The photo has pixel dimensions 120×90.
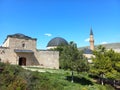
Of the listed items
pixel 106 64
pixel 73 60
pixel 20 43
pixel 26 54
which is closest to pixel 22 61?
Answer: pixel 26 54

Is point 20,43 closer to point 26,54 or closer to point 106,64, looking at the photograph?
point 26,54

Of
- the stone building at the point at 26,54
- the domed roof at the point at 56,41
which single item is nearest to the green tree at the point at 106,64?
the stone building at the point at 26,54

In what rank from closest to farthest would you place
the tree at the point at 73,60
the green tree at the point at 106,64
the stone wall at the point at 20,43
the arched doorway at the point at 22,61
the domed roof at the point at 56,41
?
the tree at the point at 73,60 < the green tree at the point at 106,64 < the stone wall at the point at 20,43 < the arched doorway at the point at 22,61 < the domed roof at the point at 56,41

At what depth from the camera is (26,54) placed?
37.0 meters

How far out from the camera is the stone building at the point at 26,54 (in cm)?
3578

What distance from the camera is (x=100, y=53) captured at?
3188cm

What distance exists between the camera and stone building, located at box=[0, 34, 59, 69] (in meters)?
35.8

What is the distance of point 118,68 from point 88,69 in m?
4.36

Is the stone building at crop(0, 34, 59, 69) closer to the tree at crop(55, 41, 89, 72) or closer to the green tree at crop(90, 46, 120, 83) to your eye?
the tree at crop(55, 41, 89, 72)

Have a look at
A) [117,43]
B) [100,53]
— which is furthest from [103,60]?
[117,43]

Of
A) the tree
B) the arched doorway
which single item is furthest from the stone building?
the tree

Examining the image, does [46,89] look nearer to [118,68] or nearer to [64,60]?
[64,60]

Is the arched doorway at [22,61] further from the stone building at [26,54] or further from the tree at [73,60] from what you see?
the tree at [73,60]

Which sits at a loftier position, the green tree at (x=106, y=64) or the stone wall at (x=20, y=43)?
the stone wall at (x=20, y=43)
